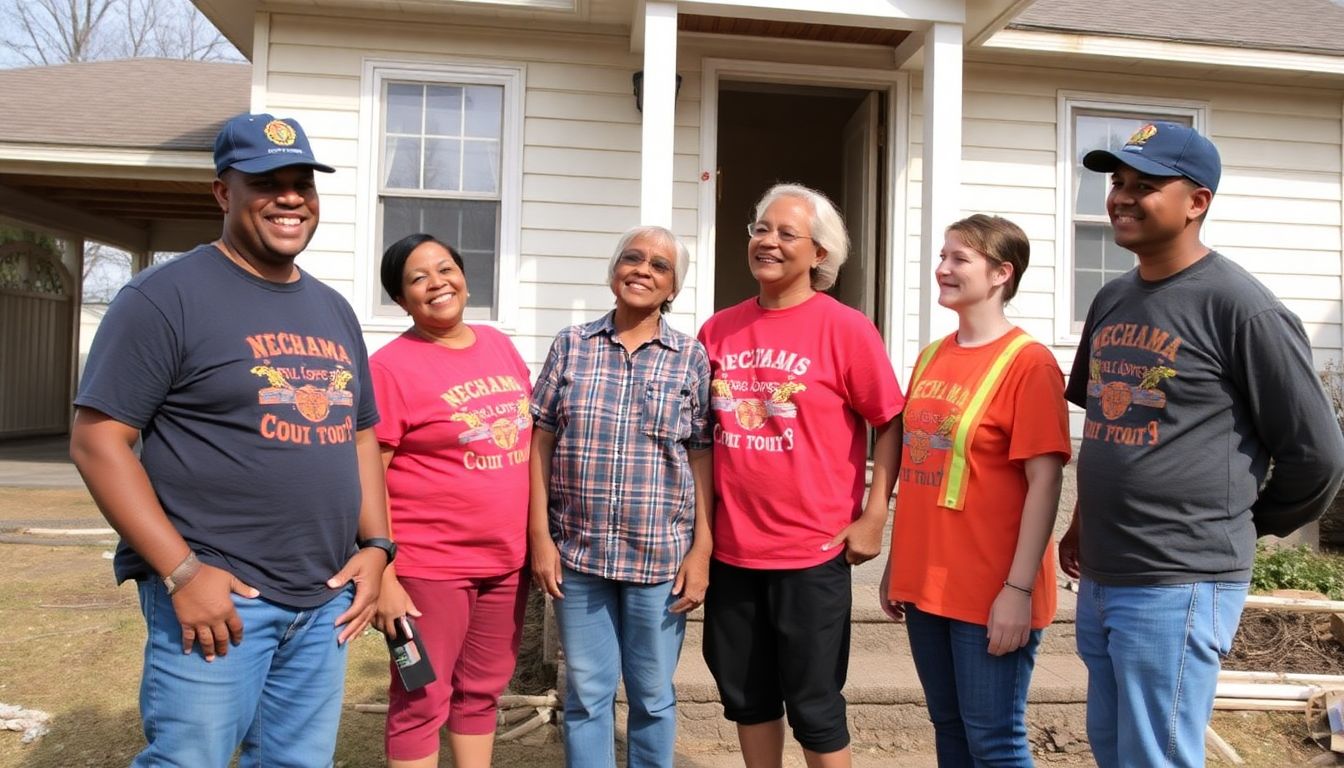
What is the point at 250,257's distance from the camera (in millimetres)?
1932

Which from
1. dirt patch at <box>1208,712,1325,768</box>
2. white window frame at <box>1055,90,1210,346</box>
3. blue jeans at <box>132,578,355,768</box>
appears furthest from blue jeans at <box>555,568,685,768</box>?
white window frame at <box>1055,90,1210,346</box>

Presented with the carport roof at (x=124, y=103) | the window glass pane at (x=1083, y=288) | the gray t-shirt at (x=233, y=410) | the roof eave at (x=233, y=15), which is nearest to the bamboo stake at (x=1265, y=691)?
the window glass pane at (x=1083, y=288)

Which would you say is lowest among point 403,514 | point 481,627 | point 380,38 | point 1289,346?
point 481,627

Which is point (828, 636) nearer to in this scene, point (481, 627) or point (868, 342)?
point (868, 342)

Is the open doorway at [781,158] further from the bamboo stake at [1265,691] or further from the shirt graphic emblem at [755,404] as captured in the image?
the shirt graphic emblem at [755,404]

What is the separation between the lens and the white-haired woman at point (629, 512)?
240 cm

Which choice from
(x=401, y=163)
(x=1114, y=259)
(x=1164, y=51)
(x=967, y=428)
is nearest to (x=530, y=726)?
(x=967, y=428)

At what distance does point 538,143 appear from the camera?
6.06 m

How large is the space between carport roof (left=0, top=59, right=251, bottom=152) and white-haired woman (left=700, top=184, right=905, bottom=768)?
287 inches

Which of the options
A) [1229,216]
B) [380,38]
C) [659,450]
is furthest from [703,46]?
[659,450]

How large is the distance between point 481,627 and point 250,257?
1178 millimetres

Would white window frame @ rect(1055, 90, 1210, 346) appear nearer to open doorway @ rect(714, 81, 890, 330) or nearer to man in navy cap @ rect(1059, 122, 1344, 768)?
open doorway @ rect(714, 81, 890, 330)

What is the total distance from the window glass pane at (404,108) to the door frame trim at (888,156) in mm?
1855

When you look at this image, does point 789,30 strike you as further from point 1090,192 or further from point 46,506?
point 46,506
